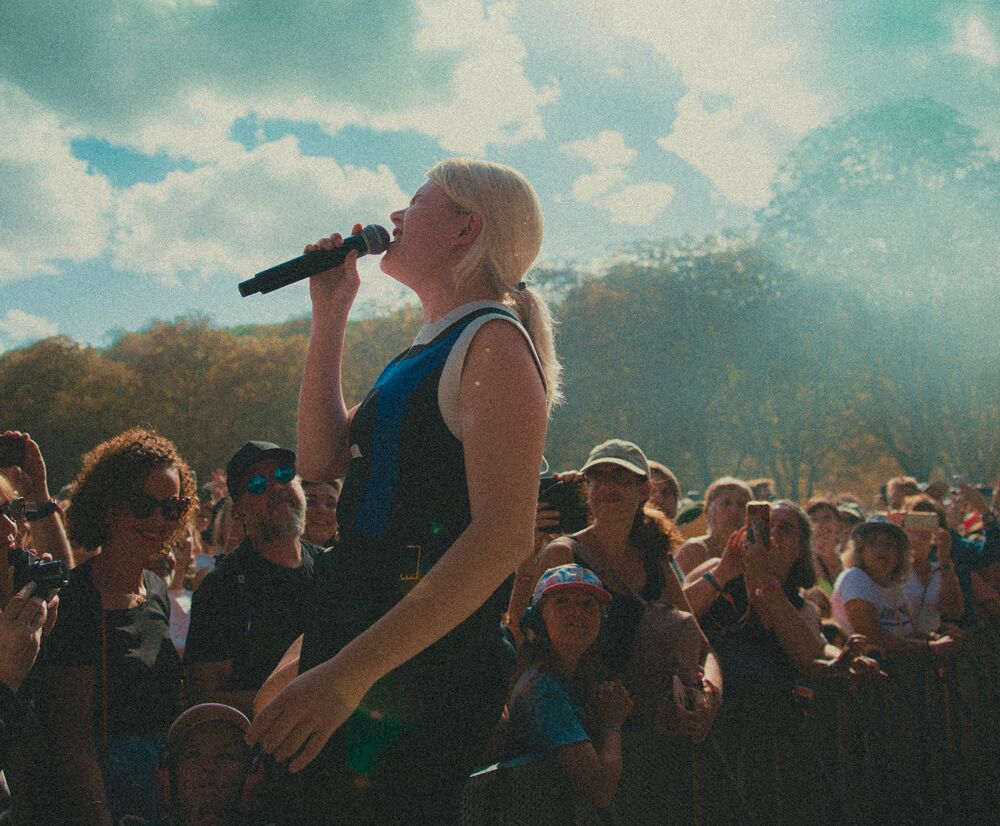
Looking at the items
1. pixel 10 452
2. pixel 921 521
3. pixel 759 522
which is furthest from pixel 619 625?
pixel 921 521

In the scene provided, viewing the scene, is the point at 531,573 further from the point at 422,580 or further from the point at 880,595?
the point at 880,595

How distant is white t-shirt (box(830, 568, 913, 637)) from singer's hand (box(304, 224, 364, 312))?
4.23 meters

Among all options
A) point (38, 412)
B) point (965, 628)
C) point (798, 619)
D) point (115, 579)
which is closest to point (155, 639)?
point (115, 579)

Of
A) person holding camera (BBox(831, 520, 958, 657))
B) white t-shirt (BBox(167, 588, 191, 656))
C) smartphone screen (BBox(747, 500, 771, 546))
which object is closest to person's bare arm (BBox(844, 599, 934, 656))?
person holding camera (BBox(831, 520, 958, 657))

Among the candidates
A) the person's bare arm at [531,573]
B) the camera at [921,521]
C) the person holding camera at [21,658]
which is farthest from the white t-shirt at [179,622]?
the camera at [921,521]

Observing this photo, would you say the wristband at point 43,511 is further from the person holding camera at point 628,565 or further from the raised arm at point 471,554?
the raised arm at point 471,554

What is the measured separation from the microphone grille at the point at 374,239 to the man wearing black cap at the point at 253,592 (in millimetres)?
1211

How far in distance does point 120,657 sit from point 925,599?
204 inches

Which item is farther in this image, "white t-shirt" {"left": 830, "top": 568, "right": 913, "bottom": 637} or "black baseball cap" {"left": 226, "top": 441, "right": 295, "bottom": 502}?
"white t-shirt" {"left": 830, "top": 568, "right": 913, "bottom": 637}

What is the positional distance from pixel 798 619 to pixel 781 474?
32313 millimetres

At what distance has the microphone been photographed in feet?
6.04

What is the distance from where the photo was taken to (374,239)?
1837 mm

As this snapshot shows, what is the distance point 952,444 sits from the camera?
29.5 m

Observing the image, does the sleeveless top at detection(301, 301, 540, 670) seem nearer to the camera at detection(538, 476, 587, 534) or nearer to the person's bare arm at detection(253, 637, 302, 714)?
the person's bare arm at detection(253, 637, 302, 714)
